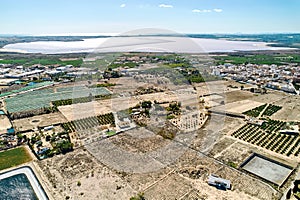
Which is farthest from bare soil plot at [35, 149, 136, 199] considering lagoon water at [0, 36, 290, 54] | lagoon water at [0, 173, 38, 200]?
lagoon water at [0, 36, 290, 54]

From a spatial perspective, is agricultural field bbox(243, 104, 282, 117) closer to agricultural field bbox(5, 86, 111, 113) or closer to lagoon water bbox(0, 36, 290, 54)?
agricultural field bbox(5, 86, 111, 113)

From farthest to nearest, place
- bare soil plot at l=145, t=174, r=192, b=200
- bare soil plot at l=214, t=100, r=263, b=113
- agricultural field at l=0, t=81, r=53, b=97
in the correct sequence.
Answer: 1. agricultural field at l=0, t=81, r=53, b=97
2. bare soil plot at l=214, t=100, r=263, b=113
3. bare soil plot at l=145, t=174, r=192, b=200

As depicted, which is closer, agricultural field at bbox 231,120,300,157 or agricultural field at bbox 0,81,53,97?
agricultural field at bbox 231,120,300,157

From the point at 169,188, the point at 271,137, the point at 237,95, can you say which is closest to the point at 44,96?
the point at 169,188

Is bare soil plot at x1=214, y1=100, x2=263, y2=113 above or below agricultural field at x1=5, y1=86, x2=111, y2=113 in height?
below

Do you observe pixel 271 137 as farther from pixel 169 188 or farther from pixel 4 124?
pixel 4 124

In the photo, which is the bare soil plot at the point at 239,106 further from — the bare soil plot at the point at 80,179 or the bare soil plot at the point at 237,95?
the bare soil plot at the point at 80,179
